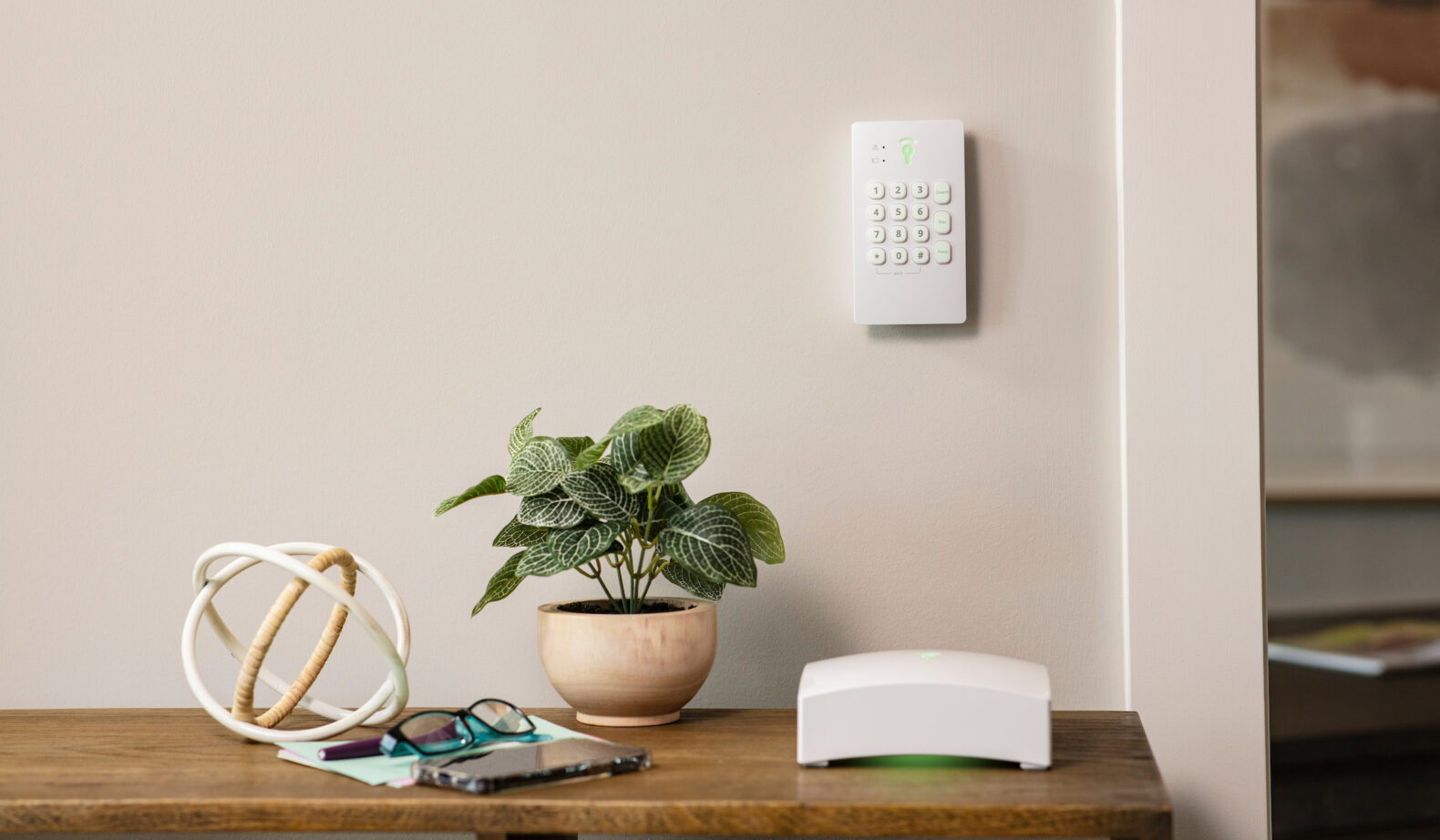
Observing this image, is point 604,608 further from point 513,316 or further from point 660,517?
point 513,316

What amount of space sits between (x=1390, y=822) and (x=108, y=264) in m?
3.97

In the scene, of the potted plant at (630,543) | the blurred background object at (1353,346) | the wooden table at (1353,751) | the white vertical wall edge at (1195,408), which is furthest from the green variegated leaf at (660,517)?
the blurred background object at (1353,346)

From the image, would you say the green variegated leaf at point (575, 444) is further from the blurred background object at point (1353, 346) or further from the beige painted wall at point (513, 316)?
the blurred background object at point (1353, 346)

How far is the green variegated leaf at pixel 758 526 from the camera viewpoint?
2.91ft

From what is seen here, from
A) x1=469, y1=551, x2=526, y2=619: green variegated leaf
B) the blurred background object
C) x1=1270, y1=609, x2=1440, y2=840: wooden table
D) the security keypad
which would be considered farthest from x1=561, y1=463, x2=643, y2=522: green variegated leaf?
the blurred background object

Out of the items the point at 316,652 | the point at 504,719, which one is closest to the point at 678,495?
the point at 504,719

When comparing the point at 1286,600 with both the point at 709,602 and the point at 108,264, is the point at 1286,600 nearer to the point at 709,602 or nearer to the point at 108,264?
the point at 709,602

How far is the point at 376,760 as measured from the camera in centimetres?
77

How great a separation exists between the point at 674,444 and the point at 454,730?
0.29 metres

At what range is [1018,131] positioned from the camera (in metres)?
1.02

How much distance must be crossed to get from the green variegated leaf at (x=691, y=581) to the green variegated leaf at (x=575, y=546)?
7 centimetres

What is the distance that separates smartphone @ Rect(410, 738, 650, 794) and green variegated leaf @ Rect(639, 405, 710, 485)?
8.8 inches

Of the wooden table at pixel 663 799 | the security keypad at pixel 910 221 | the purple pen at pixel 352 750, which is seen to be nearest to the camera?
the wooden table at pixel 663 799

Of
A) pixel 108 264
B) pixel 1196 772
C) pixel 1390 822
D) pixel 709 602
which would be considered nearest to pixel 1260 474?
pixel 1196 772
